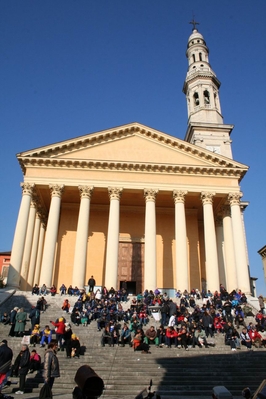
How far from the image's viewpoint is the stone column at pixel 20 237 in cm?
2266

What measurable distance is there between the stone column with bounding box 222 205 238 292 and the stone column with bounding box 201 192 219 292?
2.50 metres

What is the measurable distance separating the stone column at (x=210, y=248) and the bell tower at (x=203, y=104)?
15.4 m

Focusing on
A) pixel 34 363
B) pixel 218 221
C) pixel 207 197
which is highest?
pixel 207 197

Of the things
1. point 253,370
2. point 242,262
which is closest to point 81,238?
point 242,262

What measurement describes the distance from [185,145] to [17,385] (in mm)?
21663

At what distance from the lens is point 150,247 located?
2456 centimetres

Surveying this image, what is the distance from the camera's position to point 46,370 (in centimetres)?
790

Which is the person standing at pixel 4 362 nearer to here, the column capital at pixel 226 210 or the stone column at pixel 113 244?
the stone column at pixel 113 244

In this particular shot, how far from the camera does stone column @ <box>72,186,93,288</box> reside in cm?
2341

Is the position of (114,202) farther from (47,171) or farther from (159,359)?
(159,359)

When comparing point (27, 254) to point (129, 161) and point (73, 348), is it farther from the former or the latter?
point (73, 348)

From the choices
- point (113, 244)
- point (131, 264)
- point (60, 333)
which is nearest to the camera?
point (60, 333)

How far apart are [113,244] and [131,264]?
5.57m

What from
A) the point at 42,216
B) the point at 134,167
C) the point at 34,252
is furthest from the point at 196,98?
the point at 34,252
